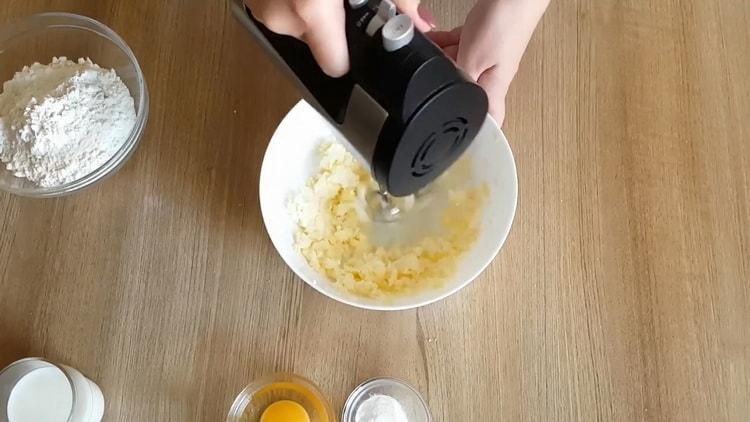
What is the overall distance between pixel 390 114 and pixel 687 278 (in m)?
0.49

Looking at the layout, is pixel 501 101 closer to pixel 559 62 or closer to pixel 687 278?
pixel 559 62

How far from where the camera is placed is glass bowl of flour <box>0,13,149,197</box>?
869 mm

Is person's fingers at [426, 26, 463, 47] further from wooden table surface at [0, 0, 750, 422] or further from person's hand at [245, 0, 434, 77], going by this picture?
person's hand at [245, 0, 434, 77]

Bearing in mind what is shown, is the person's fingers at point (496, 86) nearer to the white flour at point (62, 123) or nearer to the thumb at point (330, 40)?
the thumb at point (330, 40)

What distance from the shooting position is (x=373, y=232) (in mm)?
875

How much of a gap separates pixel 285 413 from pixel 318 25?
44cm

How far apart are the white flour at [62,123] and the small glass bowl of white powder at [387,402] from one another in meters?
0.41

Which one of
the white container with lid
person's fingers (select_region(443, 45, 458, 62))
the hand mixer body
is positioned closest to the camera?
the hand mixer body

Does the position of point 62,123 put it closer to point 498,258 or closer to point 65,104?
point 65,104

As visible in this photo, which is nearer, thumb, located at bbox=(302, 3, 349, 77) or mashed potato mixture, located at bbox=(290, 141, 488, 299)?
thumb, located at bbox=(302, 3, 349, 77)

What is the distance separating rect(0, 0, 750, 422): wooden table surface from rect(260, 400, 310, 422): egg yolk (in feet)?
0.13

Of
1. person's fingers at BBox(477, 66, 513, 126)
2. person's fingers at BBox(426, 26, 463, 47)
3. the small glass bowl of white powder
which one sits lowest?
the small glass bowl of white powder

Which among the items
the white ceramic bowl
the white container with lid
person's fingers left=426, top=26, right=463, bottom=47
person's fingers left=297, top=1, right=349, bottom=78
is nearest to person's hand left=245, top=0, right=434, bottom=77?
person's fingers left=297, top=1, right=349, bottom=78

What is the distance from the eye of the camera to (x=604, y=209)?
87cm
